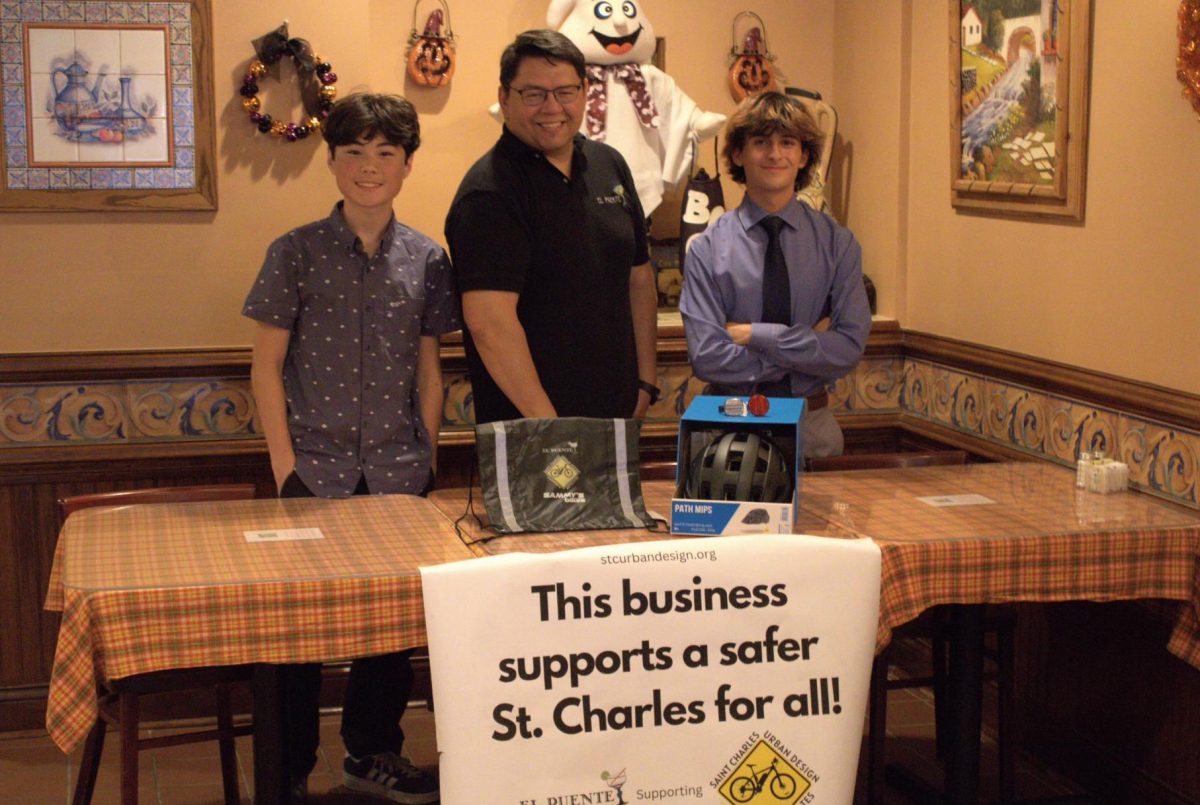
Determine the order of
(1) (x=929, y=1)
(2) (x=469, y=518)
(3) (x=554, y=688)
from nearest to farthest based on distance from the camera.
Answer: (3) (x=554, y=688) → (2) (x=469, y=518) → (1) (x=929, y=1)

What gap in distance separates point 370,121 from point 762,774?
1.64m

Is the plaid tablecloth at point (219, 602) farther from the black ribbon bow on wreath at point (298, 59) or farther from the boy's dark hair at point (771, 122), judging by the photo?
the black ribbon bow on wreath at point (298, 59)

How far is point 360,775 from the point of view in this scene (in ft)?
11.8

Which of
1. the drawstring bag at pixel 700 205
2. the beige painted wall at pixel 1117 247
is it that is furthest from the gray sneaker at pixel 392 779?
the beige painted wall at pixel 1117 247

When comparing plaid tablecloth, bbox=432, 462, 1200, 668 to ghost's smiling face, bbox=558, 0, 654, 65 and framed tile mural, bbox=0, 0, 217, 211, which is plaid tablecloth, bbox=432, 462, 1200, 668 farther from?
ghost's smiling face, bbox=558, 0, 654, 65

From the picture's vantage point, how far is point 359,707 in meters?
3.54

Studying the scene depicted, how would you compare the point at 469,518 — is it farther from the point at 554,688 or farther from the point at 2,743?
the point at 2,743

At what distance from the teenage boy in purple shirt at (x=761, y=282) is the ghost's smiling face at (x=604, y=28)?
98 cm

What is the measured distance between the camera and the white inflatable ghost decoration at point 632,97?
439cm

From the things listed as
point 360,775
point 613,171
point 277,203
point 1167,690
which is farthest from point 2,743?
point 1167,690

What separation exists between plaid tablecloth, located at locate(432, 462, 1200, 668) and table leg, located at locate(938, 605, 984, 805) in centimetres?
26

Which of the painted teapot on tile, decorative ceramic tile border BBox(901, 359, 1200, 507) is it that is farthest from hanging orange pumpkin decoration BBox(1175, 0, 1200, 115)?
the painted teapot on tile

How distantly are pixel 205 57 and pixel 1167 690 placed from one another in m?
3.00

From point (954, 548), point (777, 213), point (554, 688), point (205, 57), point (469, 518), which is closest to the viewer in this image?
point (554, 688)
